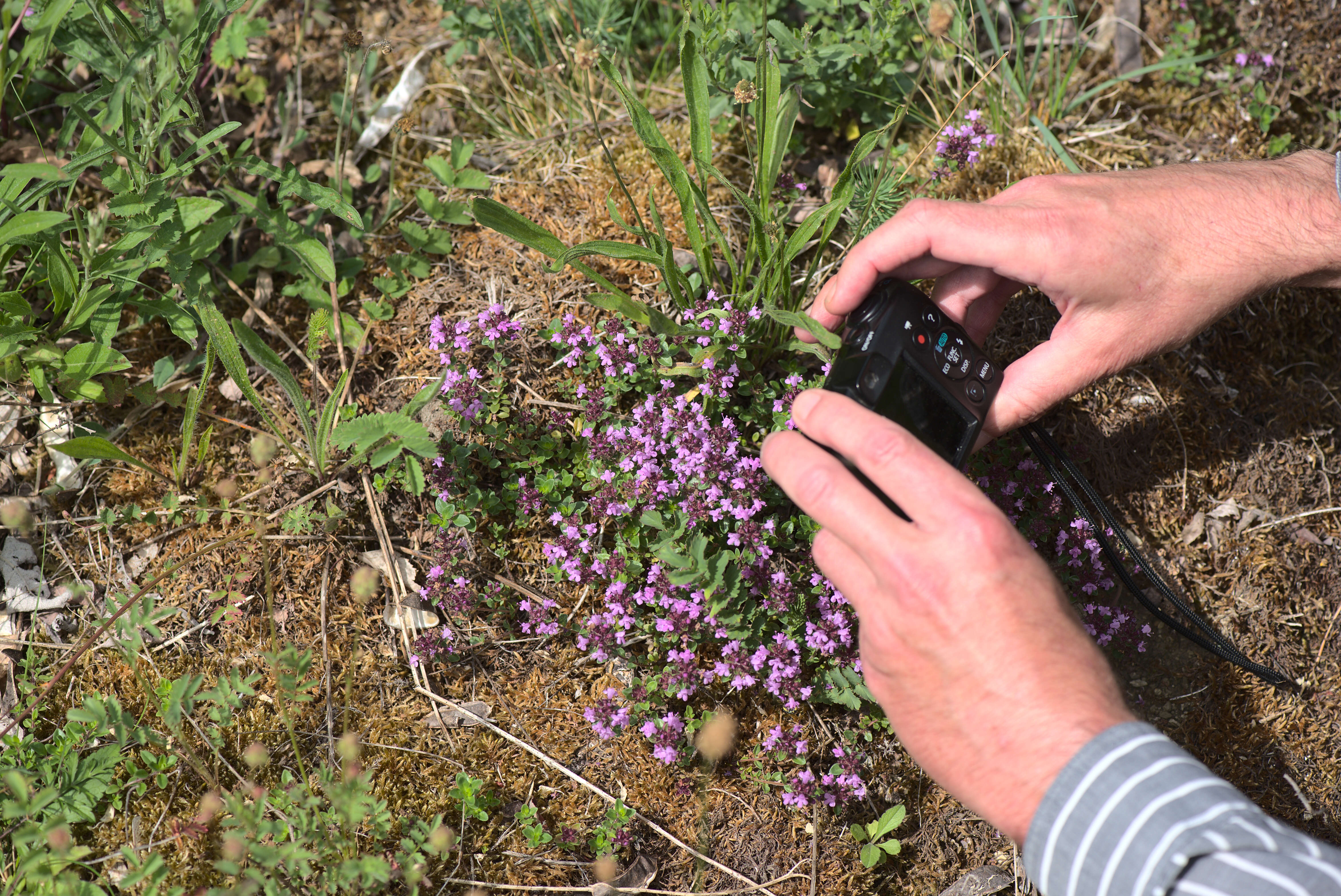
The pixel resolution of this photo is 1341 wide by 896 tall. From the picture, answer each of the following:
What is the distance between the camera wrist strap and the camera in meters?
2.93

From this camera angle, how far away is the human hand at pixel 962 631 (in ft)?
6.39

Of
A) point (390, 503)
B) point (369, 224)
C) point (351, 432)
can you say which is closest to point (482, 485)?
point (390, 503)

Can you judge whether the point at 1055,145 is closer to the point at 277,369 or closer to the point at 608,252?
the point at 608,252

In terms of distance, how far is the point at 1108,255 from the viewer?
2.49m

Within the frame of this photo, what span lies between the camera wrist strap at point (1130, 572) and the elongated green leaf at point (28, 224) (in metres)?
3.37

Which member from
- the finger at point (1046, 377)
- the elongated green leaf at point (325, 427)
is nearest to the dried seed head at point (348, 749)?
the elongated green leaf at point (325, 427)

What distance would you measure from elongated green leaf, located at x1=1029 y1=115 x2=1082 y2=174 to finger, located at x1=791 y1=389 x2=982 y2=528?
6.83 feet

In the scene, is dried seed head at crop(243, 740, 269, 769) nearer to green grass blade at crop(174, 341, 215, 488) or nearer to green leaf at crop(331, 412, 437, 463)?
green leaf at crop(331, 412, 437, 463)

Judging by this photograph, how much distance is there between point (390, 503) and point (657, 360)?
1.19 m

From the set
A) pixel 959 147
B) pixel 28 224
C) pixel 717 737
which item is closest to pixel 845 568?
pixel 717 737

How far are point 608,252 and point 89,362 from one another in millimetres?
2018

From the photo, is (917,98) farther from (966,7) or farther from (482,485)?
(482,485)

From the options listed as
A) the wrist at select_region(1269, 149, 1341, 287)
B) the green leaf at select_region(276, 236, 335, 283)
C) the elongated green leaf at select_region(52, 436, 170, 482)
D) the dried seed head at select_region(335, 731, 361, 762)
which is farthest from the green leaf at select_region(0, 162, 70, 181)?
the wrist at select_region(1269, 149, 1341, 287)

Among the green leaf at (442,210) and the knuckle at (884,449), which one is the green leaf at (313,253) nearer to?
the green leaf at (442,210)
